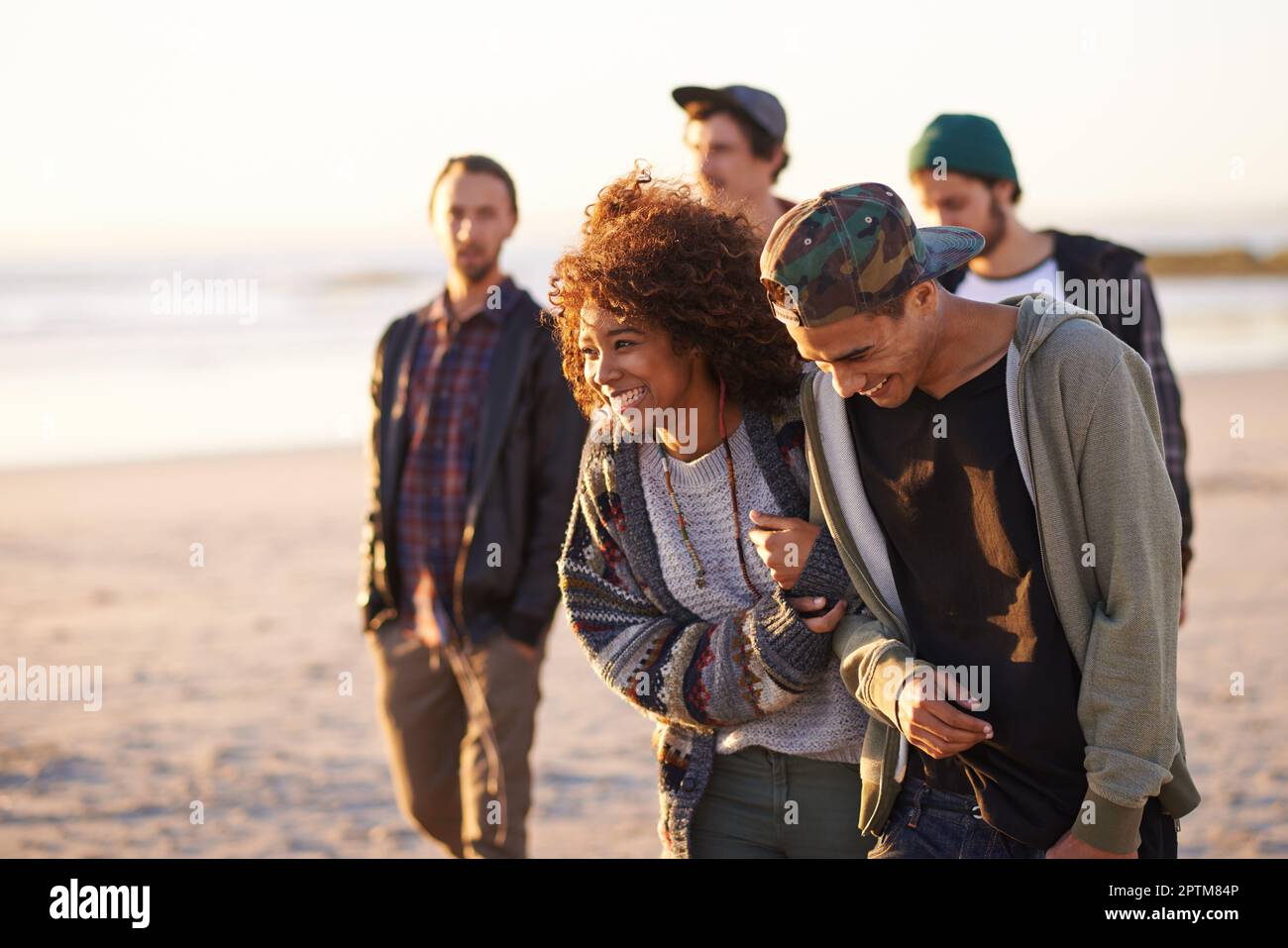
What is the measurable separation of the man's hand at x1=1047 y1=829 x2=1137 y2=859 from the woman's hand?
2.21 ft

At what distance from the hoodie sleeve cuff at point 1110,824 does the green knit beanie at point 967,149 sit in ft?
9.73

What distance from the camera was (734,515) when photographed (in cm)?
328

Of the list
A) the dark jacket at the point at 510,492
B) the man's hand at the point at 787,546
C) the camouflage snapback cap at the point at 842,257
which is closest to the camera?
the camouflage snapback cap at the point at 842,257

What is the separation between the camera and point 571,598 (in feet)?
11.3

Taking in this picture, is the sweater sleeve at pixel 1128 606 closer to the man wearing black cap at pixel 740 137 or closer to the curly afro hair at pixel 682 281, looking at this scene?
the curly afro hair at pixel 682 281

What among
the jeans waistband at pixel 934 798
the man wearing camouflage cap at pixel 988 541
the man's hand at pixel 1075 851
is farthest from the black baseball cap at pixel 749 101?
the man's hand at pixel 1075 851

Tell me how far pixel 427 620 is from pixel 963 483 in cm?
298

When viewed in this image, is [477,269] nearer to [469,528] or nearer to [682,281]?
[469,528]

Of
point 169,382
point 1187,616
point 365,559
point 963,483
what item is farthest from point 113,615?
point 169,382

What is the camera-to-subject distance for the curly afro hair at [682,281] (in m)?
3.20

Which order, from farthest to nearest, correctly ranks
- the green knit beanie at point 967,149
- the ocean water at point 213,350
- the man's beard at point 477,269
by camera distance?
the ocean water at point 213,350 → the man's beard at point 477,269 → the green knit beanie at point 967,149

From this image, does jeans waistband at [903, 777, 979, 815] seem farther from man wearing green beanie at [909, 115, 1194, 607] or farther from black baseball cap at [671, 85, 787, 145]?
black baseball cap at [671, 85, 787, 145]

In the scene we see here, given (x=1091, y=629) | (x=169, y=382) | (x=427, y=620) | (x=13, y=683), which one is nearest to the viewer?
(x=1091, y=629)
